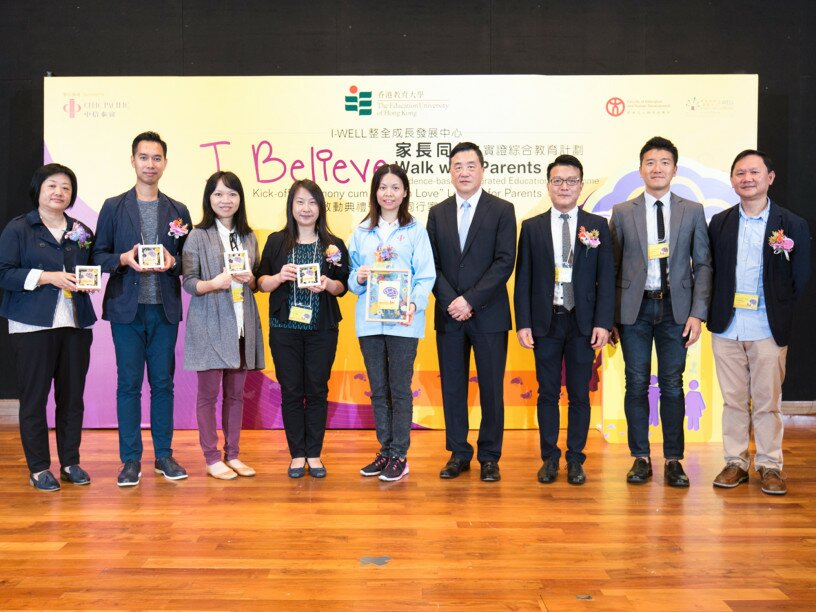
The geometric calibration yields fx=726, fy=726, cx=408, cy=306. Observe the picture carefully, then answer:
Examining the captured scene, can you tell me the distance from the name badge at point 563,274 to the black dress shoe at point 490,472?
104 cm

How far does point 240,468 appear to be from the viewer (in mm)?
3979

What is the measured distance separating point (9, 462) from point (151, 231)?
68.1 inches

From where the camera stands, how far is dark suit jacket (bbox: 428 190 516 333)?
3775 mm

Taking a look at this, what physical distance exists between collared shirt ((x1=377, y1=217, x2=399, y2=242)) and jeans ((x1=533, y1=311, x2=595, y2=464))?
3.12ft

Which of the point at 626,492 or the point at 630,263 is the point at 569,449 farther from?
the point at 630,263

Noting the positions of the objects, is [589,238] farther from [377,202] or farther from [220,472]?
[220,472]

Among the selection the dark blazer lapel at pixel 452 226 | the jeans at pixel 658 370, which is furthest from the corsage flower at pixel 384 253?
the jeans at pixel 658 370

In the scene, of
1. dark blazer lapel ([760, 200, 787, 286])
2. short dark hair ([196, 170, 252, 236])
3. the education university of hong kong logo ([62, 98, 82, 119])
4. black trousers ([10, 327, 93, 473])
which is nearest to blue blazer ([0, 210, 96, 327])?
black trousers ([10, 327, 93, 473])

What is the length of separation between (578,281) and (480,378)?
726 millimetres

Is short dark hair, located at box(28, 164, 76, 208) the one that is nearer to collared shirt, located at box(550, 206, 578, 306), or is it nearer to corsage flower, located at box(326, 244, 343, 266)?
corsage flower, located at box(326, 244, 343, 266)

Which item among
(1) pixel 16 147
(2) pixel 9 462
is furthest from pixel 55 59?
(2) pixel 9 462

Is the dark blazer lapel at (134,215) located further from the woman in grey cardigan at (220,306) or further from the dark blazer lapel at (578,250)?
the dark blazer lapel at (578,250)

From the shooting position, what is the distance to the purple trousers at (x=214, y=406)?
3.85 m

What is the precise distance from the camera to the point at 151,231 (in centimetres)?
382
